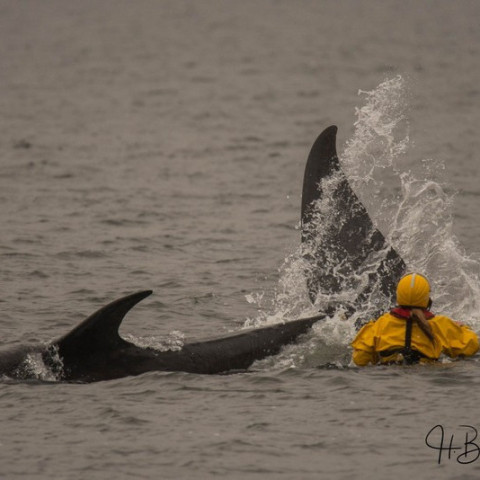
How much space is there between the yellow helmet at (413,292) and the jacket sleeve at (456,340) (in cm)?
40

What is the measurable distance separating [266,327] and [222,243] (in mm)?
8694

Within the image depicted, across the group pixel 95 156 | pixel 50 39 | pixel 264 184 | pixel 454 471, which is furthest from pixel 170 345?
pixel 50 39

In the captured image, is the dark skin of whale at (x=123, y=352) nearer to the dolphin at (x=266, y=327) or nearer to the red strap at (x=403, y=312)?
the dolphin at (x=266, y=327)

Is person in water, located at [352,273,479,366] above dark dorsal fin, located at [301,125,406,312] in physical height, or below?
below

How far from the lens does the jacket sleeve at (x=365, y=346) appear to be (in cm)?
1518

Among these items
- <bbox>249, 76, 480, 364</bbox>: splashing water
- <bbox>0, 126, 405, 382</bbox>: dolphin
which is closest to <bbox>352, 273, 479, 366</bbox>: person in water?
<bbox>249, 76, 480, 364</bbox>: splashing water

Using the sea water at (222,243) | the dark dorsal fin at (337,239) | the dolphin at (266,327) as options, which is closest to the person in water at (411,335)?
the sea water at (222,243)

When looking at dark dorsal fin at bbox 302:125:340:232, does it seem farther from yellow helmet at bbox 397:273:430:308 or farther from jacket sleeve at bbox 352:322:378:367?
yellow helmet at bbox 397:273:430:308

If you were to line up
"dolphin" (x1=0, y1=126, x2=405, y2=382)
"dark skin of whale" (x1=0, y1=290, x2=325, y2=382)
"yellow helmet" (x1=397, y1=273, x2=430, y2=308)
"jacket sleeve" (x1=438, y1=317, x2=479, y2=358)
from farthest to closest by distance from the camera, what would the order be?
"jacket sleeve" (x1=438, y1=317, x2=479, y2=358) → "yellow helmet" (x1=397, y1=273, x2=430, y2=308) → "dolphin" (x1=0, y1=126, x2=405, y2=382) → "dark skin of whale" (x1=0, y1=290, x2=325, y2=382)

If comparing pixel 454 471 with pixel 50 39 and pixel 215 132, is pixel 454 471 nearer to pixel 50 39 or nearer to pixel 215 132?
pixel 215 132
